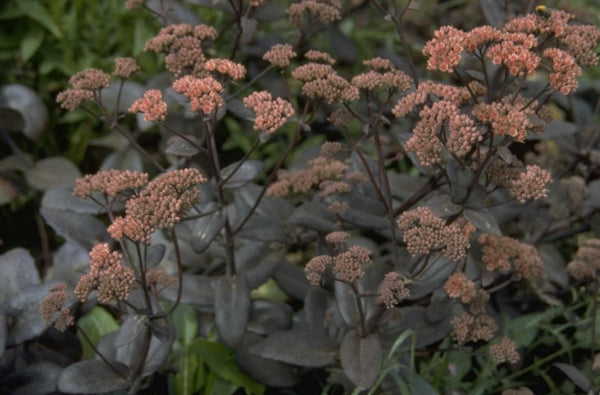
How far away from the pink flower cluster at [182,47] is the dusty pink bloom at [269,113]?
31 centimetres

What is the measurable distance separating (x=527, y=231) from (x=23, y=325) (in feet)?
6.38

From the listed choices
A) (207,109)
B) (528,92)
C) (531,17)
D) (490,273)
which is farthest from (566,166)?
(207,109)

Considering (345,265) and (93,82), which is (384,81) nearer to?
(345,265)

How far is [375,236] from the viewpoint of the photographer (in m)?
3.10

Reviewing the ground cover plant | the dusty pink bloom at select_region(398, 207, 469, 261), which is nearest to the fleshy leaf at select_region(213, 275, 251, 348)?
the ground cover plant

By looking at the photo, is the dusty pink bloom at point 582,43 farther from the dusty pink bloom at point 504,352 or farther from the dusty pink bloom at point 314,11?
the dusty pink bloom at point 504,352

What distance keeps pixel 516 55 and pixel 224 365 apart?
4.62 feet

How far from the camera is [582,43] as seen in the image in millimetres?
1969

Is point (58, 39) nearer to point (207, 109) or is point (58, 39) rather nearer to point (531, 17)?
point (207, 109)

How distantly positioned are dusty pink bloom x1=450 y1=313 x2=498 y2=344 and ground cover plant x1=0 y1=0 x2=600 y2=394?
1 cm

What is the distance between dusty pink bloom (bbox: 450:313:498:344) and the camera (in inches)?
86.4

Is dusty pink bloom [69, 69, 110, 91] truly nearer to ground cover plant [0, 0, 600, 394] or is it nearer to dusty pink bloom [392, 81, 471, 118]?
ground cover plant [0, 0, 600, 394]

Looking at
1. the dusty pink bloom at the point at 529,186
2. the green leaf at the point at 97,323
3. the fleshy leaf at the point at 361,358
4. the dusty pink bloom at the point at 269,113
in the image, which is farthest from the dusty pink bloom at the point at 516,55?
the green leaf at the point at 97,323

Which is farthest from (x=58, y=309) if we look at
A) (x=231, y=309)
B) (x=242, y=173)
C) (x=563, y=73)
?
(x=563, y=73)
